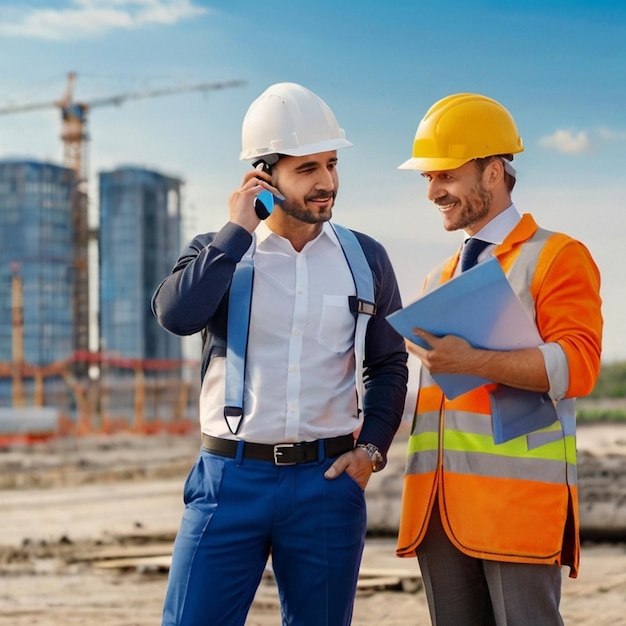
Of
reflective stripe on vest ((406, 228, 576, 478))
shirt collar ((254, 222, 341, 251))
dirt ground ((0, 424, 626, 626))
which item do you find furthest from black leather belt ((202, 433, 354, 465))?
dirt ground ((0, 424, 626, 626))

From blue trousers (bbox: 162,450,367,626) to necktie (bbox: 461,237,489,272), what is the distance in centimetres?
72

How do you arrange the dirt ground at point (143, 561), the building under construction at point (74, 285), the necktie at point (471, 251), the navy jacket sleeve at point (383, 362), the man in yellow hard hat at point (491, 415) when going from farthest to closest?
the building under construction at point (74, 285) < the dirt ground at point (143, 561) < the navy jacket sleeve at point (383, 362) < the necktie at point (471, 251) < the man in yellow hard hat at point (491, 415)

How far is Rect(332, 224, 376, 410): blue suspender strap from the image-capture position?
117 inches

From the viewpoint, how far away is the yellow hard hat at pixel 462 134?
282 cm

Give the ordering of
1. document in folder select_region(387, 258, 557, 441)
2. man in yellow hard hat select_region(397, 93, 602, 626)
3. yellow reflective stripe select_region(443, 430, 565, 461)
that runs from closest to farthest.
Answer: document in folder select_region(387, 258, 557, 441) < man in yellow hard hat select_region(397, 93, 602, 626) < yellow reflective stripe select_region(443, 430, 565, 461)

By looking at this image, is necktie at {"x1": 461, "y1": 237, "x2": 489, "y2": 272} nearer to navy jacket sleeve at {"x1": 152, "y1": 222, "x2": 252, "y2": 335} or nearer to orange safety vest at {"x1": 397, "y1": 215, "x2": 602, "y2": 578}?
orange safety vest at {"x1": 397, "y1": 215, "x2": 602, "y2": 578}

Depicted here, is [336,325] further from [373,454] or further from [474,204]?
[474,204]

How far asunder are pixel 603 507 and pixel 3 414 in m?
39.1

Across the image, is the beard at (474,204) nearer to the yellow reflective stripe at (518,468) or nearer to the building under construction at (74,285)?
the yellow reflective stripe at (518,468)

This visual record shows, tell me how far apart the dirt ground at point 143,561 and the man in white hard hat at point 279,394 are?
13.5ft

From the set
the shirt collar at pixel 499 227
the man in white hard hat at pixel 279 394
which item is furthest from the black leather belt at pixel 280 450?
the shirt collar at pixel 499 227

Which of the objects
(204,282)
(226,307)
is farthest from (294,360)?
(204,282)

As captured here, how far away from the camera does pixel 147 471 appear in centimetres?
2273

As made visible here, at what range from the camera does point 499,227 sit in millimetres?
2865
